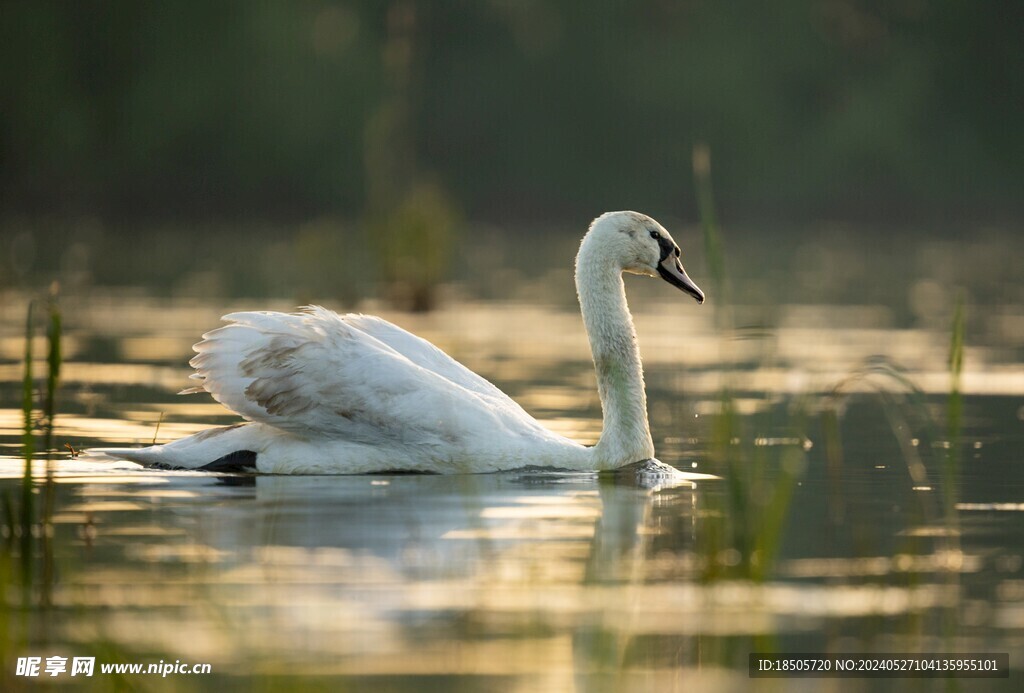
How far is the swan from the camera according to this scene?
1069 centimetres

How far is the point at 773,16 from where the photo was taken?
63.4 metres

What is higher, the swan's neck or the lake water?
the swan's neck

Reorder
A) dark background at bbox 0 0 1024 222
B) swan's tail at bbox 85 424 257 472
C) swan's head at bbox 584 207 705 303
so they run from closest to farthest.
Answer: swan's tail at bbox 85 424 257 472 < swan's head at bbox 584 207 705 303 < dark background at bbox 0 0 1024 222

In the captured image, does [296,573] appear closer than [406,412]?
Yes

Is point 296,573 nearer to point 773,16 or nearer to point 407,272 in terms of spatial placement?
point 407,272

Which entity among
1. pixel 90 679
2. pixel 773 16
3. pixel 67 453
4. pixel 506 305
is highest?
pixel 773 16

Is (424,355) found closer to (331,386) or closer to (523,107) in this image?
(331,386)

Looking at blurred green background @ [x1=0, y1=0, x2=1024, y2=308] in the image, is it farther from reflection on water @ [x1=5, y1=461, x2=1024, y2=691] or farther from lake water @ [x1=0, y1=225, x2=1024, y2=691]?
reflection on water @ [x1=5, y1=461, x2=1024, y2=691]

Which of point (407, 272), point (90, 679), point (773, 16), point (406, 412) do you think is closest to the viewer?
point (90, 679)

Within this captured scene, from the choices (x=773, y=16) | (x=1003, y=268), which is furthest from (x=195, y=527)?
(x=773, y=16)

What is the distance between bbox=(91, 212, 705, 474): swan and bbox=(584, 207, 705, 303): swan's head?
1.02m

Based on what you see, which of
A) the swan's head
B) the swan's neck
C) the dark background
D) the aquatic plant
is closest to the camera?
the aquatic plant

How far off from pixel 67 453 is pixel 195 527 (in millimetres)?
2756

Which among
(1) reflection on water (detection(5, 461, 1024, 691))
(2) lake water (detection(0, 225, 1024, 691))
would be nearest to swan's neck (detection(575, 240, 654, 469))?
(2) lake water (detection(0, 225, 1024, 691))
